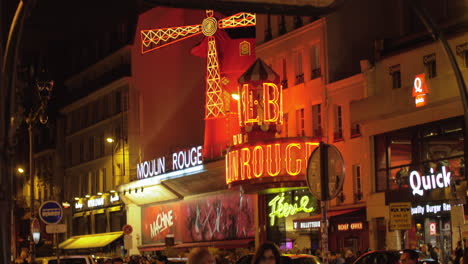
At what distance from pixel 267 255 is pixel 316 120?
1470 inches

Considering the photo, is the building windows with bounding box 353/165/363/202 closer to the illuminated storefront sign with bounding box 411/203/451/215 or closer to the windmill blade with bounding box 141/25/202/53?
the illuminated storefront sign with bounding box 411/203/451/215

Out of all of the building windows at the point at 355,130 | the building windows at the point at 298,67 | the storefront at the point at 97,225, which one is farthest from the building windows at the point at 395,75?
the storefront at the point at 97,225

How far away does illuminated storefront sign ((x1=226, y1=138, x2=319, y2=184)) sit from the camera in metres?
43.3

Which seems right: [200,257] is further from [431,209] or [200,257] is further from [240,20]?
[240,20]

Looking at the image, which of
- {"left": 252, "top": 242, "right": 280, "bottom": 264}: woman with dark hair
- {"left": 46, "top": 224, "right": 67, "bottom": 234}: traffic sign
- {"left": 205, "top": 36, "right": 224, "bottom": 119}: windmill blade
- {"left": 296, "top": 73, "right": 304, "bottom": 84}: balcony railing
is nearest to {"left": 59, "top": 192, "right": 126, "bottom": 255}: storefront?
{"left": 205, "top": 36, "right": 224, "bottom": 119}: windmill blade

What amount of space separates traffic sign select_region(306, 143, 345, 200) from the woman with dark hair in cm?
356

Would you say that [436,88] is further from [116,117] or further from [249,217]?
[116,117]

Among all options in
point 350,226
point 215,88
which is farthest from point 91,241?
point 350,226

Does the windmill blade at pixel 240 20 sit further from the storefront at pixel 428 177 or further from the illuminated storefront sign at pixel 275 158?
the storefront at pixel 428 177

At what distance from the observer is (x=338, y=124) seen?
4344cm

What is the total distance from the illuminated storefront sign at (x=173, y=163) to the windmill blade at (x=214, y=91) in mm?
2907

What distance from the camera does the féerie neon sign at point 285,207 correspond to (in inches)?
1817

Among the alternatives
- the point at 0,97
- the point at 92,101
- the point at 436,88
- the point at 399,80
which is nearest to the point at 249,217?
the point at 399,80

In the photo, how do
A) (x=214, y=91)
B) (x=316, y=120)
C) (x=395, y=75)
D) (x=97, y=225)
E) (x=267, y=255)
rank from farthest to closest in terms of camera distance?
(x=97, y=225), (x=214, y=91), (x=316, y=120), (x=395, y=75), (x=267, y=255)
